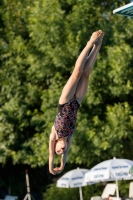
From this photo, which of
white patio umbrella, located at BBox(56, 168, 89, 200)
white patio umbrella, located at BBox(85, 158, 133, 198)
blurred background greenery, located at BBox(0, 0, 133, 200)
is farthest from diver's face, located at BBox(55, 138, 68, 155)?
white patio umbrella, located at BBox(56, 168, 89, 200)

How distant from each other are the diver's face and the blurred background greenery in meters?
7.61

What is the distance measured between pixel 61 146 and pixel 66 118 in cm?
46

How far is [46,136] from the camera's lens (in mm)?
17141

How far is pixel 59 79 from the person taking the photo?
Answer: 17.6 meters

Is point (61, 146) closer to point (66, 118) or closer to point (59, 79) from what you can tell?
point (66, 118)

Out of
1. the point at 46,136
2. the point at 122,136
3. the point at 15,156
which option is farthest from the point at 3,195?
the point at 122,136

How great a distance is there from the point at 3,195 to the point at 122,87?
27.9 ft

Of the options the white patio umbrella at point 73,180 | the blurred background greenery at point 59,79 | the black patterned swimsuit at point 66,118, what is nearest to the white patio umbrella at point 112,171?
the blurred background greenery at point 59,79

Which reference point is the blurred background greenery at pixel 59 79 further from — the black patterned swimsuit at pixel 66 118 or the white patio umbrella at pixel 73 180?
Result: the black patterned swimsuit at pixel 66 118

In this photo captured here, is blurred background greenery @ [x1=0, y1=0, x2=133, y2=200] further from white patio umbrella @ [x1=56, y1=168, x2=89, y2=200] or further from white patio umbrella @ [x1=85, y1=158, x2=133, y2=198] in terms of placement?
white patio umbrella @ [x1=85, y1=158, x2=133, y2=198]

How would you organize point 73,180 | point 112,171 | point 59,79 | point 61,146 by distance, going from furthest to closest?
point 59,79
point 73,180
point 112,171
point 61,146

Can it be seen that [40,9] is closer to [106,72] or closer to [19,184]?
[106,72]

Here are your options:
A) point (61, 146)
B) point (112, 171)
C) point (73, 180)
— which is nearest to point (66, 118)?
point (61, 146)

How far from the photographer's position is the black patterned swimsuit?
849 centimetres
